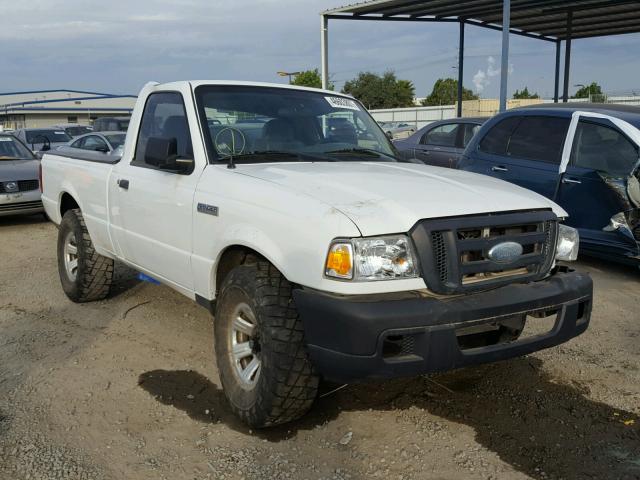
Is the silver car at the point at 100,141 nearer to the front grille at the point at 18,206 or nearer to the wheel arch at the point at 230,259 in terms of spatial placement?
the front grille at the point at 18,206

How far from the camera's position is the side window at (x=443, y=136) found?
11047 mm

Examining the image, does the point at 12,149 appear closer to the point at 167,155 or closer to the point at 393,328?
the point at 167,155

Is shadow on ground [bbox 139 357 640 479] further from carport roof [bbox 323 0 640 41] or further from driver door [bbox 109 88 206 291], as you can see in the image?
carport roof [bbox 323 0 640 41]

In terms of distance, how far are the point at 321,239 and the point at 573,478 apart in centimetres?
164

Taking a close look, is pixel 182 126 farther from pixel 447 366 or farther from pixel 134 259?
pixel 447 366

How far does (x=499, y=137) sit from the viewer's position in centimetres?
762

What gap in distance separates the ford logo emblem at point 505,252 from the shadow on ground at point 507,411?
98 centimetres

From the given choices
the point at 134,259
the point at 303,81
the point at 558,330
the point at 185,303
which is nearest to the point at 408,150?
the point at 185,303

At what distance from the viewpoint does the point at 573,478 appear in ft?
9.70

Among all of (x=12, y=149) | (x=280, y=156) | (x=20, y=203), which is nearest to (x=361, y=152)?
(x=280, y=156)

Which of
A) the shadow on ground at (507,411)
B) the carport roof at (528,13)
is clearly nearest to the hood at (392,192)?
the shadow on ground at (507,411)

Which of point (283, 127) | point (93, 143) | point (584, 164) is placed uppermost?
point (283, 127)

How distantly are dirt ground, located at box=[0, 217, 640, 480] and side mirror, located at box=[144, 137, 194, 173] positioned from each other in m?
1.40

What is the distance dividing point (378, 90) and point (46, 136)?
69647mm
